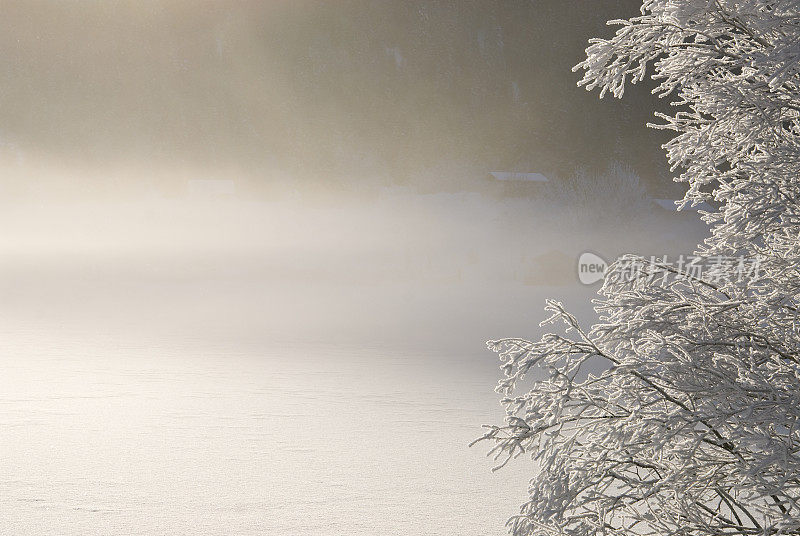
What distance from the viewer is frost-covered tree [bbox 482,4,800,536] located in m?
2.60

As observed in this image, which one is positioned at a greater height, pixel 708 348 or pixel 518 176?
pixel 518 176

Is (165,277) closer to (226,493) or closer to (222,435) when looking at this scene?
(222,435)

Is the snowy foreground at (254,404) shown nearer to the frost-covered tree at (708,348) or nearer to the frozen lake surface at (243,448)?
the frozen lake surface at (243,448)

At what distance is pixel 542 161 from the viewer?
54.9m

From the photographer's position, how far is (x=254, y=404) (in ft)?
28.9

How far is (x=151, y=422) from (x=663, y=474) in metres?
5.84

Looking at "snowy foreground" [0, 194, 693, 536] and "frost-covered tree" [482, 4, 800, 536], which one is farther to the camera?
"snowy foreground" [0, 194, 693, 536]

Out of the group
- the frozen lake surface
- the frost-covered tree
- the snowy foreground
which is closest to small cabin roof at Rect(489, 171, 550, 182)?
the snowy foreground

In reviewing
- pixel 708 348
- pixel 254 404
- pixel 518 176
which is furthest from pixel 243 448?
pixel 518 176

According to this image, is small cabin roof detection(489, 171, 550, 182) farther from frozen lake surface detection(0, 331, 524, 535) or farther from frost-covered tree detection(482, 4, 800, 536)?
frost-covered tree detection(482, 4, 800, 536)

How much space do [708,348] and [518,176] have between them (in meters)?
48.2

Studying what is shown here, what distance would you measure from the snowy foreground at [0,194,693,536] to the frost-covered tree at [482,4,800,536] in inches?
94.9

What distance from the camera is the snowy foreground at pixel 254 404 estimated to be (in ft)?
17.8

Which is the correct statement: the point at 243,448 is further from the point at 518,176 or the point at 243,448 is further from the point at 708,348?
the point at 518,176
